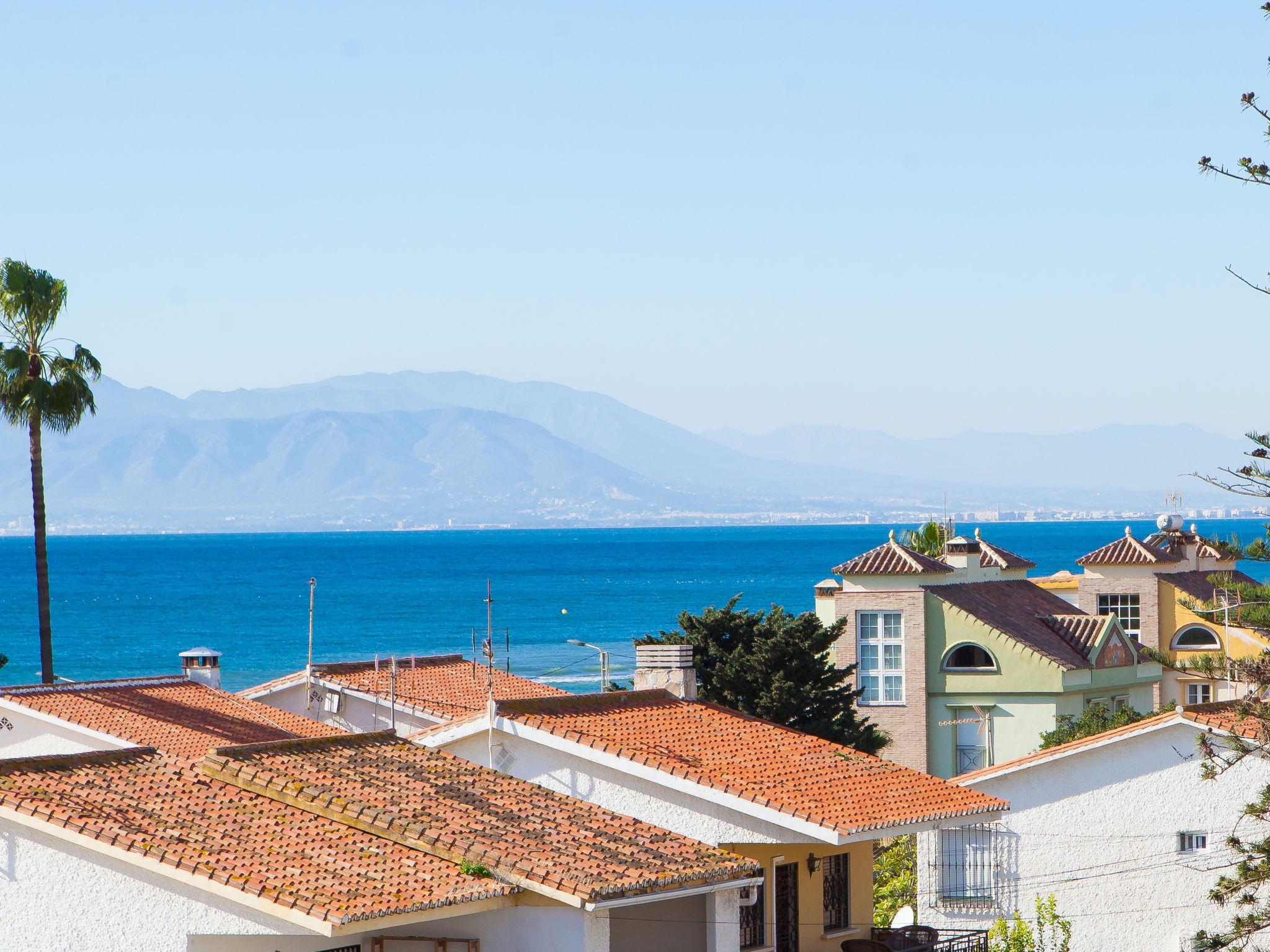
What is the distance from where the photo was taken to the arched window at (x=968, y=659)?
46281 millimetres

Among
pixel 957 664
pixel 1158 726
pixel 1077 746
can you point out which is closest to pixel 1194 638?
pixel 957 664

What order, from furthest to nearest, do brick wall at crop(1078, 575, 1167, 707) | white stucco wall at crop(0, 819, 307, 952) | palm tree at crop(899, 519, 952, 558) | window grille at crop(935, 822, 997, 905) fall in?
palm tree at crop(899, 519, 952, 558) → brick wall at crop(1078, 575, 1167, 707) → window grille at crop(935, 822, 997, 905) → white stucco wall at crop(0, 819, 307, 952)

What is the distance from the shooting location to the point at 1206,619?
167 ft

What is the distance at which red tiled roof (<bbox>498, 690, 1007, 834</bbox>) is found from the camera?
20828 millimetres

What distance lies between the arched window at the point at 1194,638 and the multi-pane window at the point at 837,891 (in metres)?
33.8

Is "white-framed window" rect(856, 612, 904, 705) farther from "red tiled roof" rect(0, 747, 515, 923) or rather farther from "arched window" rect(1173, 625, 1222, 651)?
"red tiled roof" rect(0, 747, 515, 923)

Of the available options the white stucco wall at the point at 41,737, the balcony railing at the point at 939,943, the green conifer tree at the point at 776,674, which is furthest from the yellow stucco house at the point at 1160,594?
the white stucco wall at the point at 41,737

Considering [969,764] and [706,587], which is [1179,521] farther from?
[706,587]

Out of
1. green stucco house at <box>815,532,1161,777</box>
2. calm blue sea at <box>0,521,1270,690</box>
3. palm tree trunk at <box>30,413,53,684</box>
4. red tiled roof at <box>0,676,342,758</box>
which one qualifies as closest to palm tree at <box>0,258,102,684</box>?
palm tree trunk at <box>30,413,53,684</box>

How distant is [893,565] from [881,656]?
2466 millimetres

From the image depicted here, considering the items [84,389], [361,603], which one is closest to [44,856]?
[84,389]

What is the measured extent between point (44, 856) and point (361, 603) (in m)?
153

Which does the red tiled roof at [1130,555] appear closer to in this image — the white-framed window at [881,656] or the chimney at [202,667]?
the white-framed window at [881,656]

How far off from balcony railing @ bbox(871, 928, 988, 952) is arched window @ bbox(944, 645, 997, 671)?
2333 centimetres
